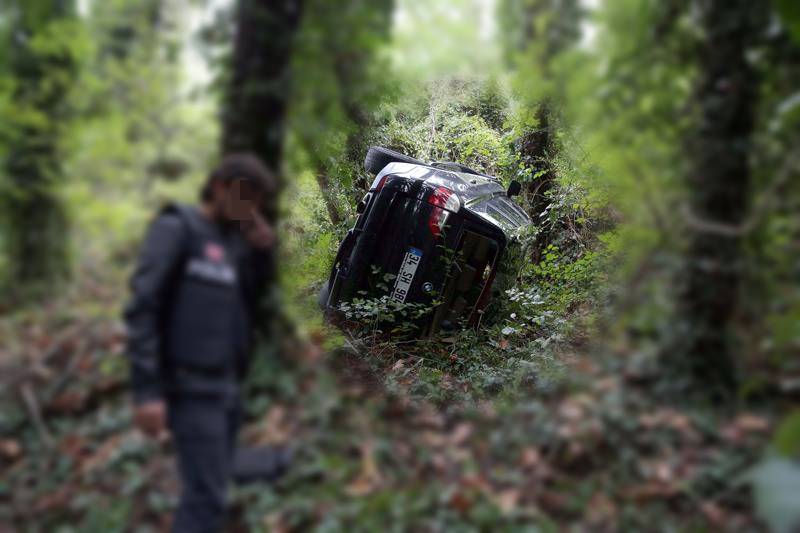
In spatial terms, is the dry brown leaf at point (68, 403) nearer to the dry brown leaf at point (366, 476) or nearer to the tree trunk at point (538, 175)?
the dry brown leaf at point (366, 476)

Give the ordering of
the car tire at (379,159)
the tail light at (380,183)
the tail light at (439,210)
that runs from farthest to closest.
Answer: the car tire at (379,159) < the tail light at (380,183) < the tail light at (439,210)

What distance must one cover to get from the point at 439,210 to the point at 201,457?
4463mm

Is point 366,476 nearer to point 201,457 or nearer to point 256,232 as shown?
point 201,457

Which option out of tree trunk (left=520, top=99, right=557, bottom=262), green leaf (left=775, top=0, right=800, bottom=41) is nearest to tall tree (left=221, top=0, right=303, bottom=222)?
green leaf (left=775, top=0, right=800, bottom=41)

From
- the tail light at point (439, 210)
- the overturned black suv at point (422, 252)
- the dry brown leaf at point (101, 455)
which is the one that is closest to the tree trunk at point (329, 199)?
the overturned black suv at point (422, 252)

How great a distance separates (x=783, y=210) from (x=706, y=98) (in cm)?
73

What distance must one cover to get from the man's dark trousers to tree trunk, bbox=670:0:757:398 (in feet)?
7.95

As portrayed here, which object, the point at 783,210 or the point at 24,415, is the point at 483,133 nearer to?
the point at 783,210

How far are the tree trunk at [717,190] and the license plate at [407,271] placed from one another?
3.64 meters

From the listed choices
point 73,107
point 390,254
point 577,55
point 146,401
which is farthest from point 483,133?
point 146,401

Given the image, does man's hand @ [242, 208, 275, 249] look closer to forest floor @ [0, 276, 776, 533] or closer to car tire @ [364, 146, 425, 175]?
forest floor @ [0, 276, 776, 533]

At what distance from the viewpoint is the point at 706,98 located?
3.32m

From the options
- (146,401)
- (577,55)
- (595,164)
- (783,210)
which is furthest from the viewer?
(595,164)

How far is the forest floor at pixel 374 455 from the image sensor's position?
303 centimetres
